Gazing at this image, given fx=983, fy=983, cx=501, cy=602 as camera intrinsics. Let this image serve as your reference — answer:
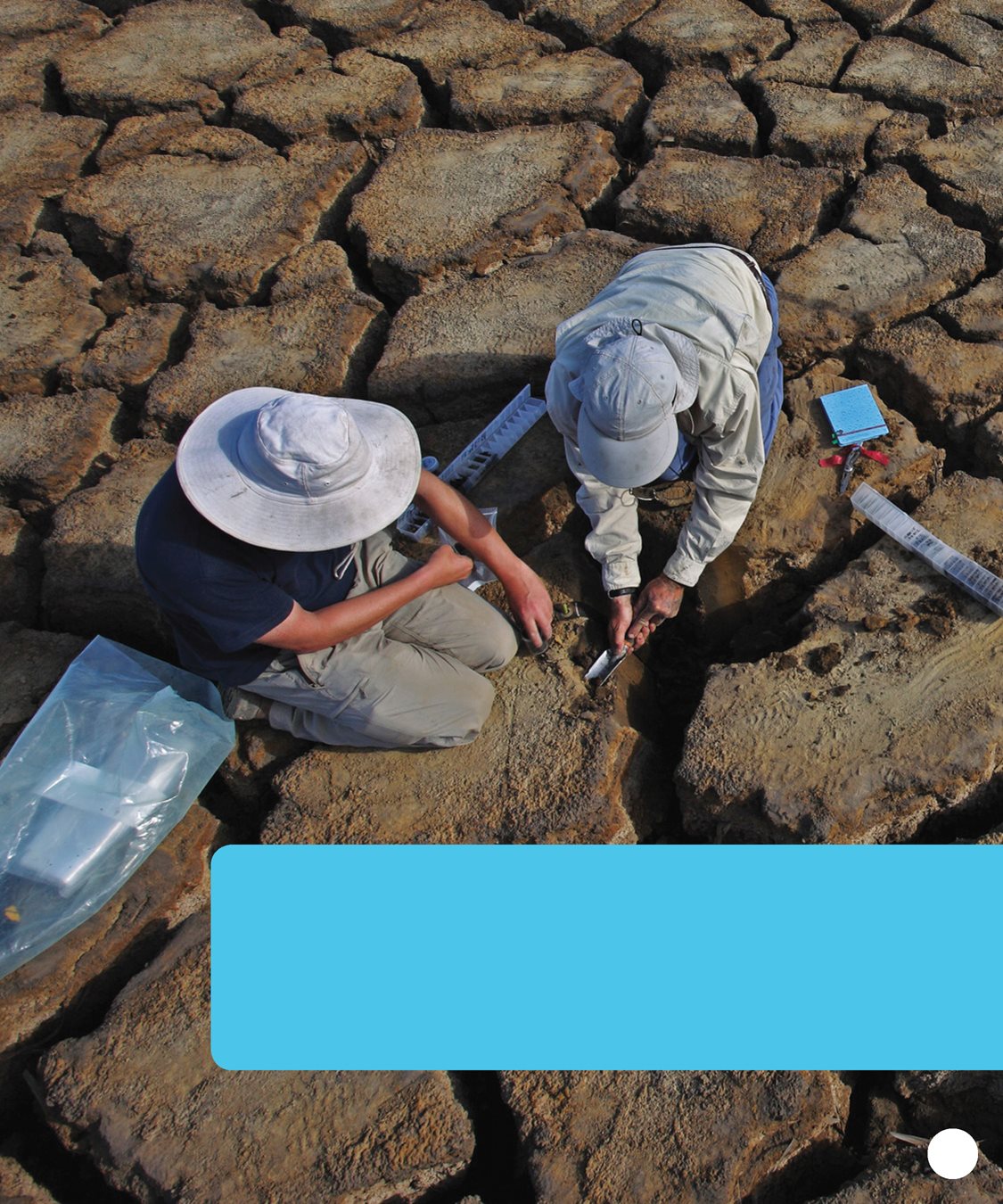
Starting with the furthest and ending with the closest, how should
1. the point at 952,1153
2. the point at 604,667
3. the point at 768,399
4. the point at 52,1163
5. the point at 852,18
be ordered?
the point at 852,18 < the point at 768,399 < the point at 604,667 < the point at 52,1163 < the point at 952,1153

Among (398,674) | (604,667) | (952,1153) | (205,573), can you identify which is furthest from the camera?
(604,667)

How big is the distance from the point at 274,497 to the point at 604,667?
3.29 ft

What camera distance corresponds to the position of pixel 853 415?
2877 mm

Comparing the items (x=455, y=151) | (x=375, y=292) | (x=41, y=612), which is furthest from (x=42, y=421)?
(x=455, y=151)

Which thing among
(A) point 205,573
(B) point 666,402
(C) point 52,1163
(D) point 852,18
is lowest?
(C) point 52,1163

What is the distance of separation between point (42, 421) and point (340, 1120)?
242 cm

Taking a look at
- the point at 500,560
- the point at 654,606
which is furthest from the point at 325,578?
the point at 654,606

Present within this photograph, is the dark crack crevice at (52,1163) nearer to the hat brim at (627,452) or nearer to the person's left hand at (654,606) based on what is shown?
→ the person's left hand at (654,606)

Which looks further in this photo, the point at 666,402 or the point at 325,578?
the point at 325,578

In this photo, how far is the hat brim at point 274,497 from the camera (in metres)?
2.07

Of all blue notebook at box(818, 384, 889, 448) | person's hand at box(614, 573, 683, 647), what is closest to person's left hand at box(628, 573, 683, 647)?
person's hand at box(614, 573, 683, 647)

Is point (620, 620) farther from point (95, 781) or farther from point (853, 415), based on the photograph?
point (95, 781)

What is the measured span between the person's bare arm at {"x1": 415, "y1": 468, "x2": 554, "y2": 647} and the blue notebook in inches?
39.9

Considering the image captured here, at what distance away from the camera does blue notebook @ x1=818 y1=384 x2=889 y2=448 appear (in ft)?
9.30
